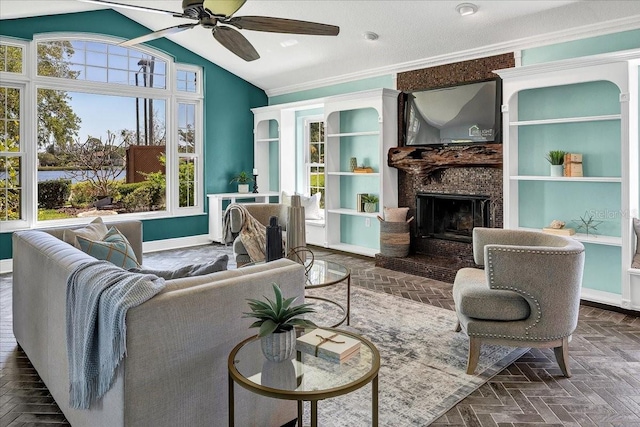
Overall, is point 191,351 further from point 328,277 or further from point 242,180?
point 242,180

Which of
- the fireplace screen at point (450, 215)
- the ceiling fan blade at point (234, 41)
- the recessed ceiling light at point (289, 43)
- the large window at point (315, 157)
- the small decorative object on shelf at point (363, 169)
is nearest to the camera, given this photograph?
the ceiling fan blade at point (234, 41)

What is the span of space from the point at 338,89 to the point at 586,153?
3787 mm

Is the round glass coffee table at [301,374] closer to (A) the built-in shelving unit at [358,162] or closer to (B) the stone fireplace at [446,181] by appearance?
(B) the stone fireplace at [446,181]

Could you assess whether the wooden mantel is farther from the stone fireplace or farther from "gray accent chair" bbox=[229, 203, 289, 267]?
"gray accent chair" bbox=[229, 203, 289, 267]

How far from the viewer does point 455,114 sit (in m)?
5.81

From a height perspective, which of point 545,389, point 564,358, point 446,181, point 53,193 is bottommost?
point 545,389

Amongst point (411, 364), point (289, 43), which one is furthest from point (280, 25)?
point (289, 43)

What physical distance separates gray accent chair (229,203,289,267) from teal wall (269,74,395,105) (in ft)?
7.54

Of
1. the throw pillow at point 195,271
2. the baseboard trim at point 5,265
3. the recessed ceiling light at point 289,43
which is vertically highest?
the recessed ceiling light at point 289,43

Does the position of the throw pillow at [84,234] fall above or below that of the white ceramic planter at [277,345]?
above

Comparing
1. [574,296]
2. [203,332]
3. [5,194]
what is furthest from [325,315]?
[5,194]

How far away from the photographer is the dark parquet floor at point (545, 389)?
254 centimetres

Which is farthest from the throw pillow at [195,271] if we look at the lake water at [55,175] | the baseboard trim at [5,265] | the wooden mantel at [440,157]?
the lake water at [55,175]

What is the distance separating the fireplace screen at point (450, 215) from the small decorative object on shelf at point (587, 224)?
3.25ft
